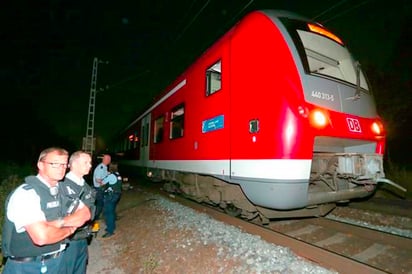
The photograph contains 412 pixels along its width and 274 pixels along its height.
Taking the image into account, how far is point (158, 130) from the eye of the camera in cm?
930

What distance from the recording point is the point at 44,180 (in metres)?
2.60

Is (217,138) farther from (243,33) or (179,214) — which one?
(179,214)

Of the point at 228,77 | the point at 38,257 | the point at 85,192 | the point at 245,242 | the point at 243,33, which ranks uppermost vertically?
the point at 243,33

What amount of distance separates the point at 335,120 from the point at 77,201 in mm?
3556

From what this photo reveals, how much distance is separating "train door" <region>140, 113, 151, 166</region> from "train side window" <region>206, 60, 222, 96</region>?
4.96 m

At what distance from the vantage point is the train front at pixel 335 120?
4301mm

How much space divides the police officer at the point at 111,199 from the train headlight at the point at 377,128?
504cm

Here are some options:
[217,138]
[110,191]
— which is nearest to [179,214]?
[110,191]

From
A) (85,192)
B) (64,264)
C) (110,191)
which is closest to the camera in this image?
(64,264)

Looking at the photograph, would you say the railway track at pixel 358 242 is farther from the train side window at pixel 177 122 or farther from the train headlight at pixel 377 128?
the train side window at pixel 177 122

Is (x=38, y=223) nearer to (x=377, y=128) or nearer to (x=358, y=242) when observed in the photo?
(x=358, y=242)

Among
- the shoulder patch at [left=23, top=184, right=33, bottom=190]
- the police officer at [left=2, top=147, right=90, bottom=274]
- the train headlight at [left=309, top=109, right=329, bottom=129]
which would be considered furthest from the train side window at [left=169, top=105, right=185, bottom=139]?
the shoulder patch at [left=23, top=184, right=33, bottom=190]

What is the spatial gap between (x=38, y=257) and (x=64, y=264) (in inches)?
14.0

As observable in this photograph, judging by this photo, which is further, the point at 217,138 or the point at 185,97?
the point at 185,97
